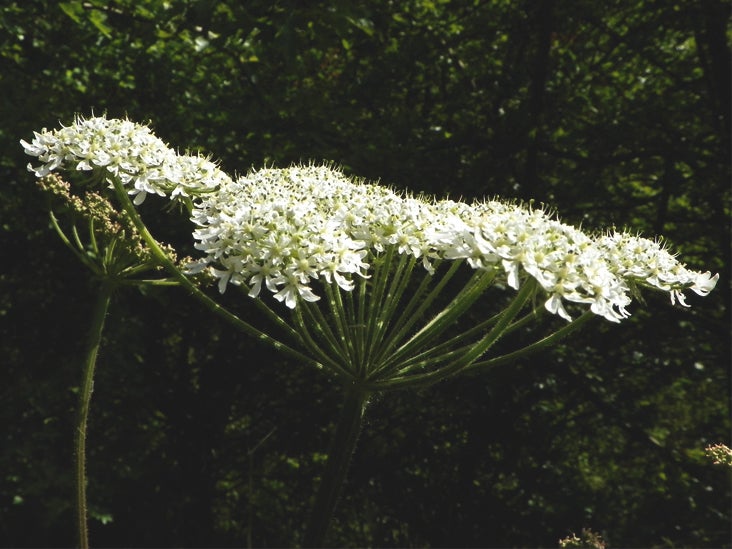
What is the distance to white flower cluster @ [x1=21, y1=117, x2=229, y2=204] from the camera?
304 centimetres

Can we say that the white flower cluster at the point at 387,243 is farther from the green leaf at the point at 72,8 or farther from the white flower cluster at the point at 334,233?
the green leaf at the point at 72,8

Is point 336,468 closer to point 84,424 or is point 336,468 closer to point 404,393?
point 84,424

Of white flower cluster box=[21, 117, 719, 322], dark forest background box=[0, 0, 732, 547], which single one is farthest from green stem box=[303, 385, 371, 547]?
dark forest background box=[0, 0, 732, 547]

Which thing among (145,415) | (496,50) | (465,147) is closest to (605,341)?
(465,147)

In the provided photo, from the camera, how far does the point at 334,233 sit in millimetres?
2758

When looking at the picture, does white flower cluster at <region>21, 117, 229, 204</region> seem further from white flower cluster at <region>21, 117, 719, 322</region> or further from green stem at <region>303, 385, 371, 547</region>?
green stem at <region>303, 385, 371, 547</region>

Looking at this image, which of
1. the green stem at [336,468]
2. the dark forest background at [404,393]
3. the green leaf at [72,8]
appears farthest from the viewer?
the dark forest background at [404,393]

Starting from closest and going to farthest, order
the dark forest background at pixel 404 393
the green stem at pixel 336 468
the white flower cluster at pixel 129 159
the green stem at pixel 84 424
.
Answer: the green stem at pixel 336 468, the green stem at pixel 84 424, the white flower cluster at pixel 129 159, the dark forest background at pixel 404 393

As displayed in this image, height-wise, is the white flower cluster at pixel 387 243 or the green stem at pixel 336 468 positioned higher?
the white flower cluster at pixel 387 243

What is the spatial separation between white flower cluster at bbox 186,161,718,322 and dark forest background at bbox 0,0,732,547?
2890 millimetres

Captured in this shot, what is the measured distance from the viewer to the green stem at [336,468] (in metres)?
2.54

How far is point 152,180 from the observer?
121 inches

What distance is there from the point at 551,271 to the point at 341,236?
659 mm

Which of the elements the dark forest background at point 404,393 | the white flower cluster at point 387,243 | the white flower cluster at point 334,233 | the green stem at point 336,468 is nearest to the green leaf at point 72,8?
the dark forest background at point 404,393
